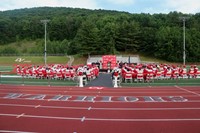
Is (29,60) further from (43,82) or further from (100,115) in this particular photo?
(100,115)

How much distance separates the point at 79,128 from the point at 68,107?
4.42 m

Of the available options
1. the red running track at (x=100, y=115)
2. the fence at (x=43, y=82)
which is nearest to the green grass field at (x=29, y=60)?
the fence at (x=43, y=82)

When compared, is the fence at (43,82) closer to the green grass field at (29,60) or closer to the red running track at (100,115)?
the red running track at (100,115)

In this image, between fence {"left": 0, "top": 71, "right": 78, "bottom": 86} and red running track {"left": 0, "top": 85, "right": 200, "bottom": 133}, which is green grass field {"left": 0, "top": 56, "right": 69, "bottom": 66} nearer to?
fence {"left": 0, "top": 71, "right": 78, "bottom": 86}

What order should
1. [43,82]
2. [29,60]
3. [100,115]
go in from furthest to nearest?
1. [29,60]
2. [43,82]
3. [100,115]

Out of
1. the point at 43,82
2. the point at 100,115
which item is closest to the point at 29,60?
the point at 43,82

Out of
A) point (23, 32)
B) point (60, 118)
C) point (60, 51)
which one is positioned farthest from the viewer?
point (23, 32)

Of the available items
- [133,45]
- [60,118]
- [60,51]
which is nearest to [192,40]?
[133,45]

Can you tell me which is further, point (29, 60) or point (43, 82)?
point (29, 60)

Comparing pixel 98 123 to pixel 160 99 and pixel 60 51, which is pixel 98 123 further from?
pixel 60 51

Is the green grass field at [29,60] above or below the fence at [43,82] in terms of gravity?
above

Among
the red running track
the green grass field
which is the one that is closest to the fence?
the red running track

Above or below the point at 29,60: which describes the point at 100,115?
below

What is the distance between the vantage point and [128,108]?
14.2 metres
